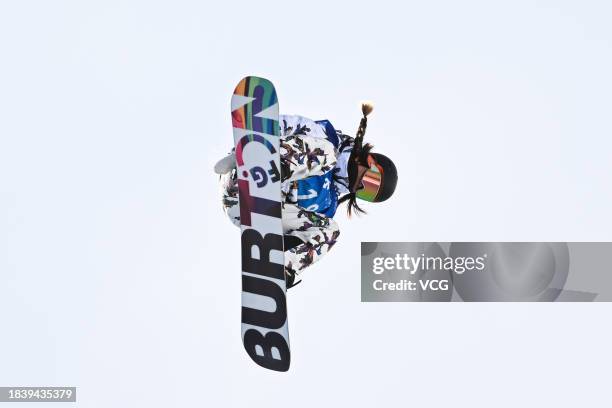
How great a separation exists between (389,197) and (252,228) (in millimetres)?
1101

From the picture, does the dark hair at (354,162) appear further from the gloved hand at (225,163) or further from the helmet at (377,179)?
the gloved hand at (225,163)

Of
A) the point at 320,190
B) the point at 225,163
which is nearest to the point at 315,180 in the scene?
the point at 320,190

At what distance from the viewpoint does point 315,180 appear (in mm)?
5105

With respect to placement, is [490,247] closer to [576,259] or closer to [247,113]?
[576,259]

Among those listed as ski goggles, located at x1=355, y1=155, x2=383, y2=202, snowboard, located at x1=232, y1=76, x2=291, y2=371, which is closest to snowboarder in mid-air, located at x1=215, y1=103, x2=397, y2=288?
ski goggles, located at x1=355, y1=155, x2=383, y2=202

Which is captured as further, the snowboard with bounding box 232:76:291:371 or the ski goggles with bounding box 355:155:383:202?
the ski goggles with bounding box 355:155:383:202

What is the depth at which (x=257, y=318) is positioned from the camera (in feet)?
16.0

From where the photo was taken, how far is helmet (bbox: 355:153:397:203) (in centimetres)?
537

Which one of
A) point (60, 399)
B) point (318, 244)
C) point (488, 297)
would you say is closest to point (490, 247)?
point (488, 297)

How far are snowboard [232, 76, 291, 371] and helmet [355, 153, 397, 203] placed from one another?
818 mm

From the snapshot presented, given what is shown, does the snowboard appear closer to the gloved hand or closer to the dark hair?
the gloved hand

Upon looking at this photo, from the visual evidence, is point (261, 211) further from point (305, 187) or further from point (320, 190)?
point (320, 190)

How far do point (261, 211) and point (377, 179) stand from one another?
953 mm

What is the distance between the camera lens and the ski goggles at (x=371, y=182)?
5363 millimetres
